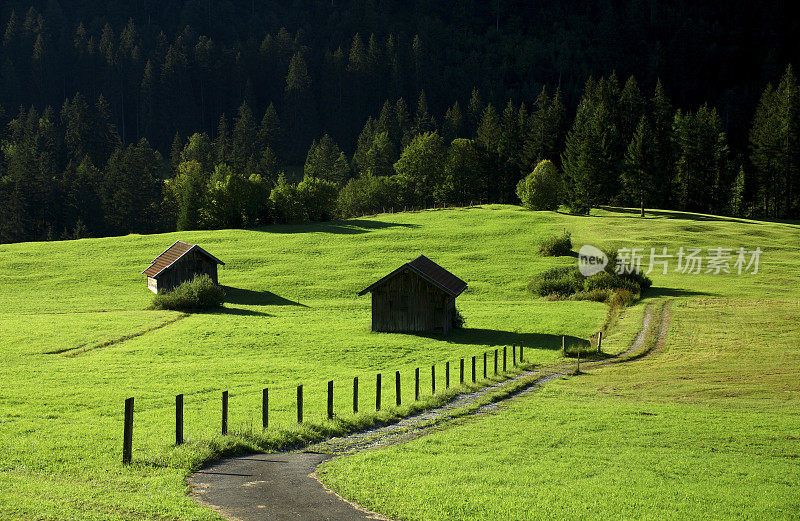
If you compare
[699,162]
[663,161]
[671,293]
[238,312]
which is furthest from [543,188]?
[238,312]

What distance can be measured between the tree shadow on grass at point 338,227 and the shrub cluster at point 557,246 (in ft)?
81.9

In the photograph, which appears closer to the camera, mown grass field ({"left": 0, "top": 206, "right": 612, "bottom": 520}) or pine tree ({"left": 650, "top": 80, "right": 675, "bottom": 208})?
mown grass field ({"left": 0, "top": 206, "right": 612, "bottom": 520})

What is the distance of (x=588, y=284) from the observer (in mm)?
66312

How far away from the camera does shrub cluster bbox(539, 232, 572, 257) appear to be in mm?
78562

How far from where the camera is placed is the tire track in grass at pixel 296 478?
14258 millimetres

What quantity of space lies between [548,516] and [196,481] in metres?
7.98

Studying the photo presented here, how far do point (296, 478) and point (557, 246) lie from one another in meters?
65.3

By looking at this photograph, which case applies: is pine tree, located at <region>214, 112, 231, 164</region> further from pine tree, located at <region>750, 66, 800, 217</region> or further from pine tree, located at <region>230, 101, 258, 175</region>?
pine tree, located at <region>750, 66, 800, 217</region>

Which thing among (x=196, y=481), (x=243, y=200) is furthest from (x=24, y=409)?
(x=243, y=200)

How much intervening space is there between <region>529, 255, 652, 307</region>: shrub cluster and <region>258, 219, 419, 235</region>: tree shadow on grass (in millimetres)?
34970

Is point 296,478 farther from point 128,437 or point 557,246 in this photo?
point 557,246

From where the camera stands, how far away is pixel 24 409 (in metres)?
26.7

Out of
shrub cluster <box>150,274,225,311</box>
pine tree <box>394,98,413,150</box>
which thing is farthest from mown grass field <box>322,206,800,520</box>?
pine tree <box>394,98,413,150</box>

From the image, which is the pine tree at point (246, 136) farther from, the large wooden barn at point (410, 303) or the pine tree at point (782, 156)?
the large wooden barn at point (410, 303)
